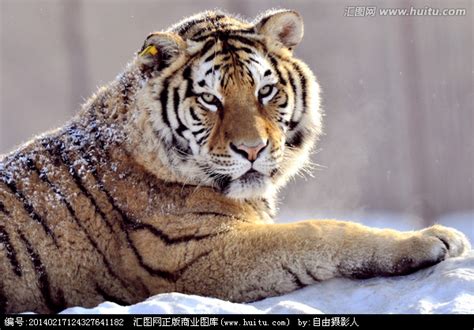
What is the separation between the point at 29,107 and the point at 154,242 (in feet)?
36.6

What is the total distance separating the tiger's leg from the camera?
300cm

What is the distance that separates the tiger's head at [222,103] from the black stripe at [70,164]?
29 cm

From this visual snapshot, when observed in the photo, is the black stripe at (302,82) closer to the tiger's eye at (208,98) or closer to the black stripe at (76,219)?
the tiger's eye at (208,98)

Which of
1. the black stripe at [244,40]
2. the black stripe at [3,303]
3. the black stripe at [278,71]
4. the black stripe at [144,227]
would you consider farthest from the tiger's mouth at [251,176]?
the black stripe at [3,303]

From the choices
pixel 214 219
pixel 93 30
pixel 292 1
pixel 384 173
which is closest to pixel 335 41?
pixel 292 1

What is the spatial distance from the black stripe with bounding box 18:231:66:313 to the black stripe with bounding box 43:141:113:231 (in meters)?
0.28

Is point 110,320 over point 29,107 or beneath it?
beneath

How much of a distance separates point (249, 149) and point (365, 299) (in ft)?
2.45

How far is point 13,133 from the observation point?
13.8m

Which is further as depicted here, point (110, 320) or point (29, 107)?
point (29, 107)

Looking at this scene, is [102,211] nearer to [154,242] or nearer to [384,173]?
[154,242]

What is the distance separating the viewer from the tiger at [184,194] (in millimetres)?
3098

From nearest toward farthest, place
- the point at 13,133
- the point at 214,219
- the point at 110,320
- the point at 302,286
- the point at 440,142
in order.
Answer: the point at 110,320
the point at 302,286
the point at 214,219
the point at 440,142
the point at 13,133

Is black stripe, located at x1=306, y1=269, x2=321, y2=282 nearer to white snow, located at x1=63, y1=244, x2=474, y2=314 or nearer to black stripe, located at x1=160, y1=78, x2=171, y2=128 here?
white snow, located at x1=63, y1=244, x2=474, y2=314
